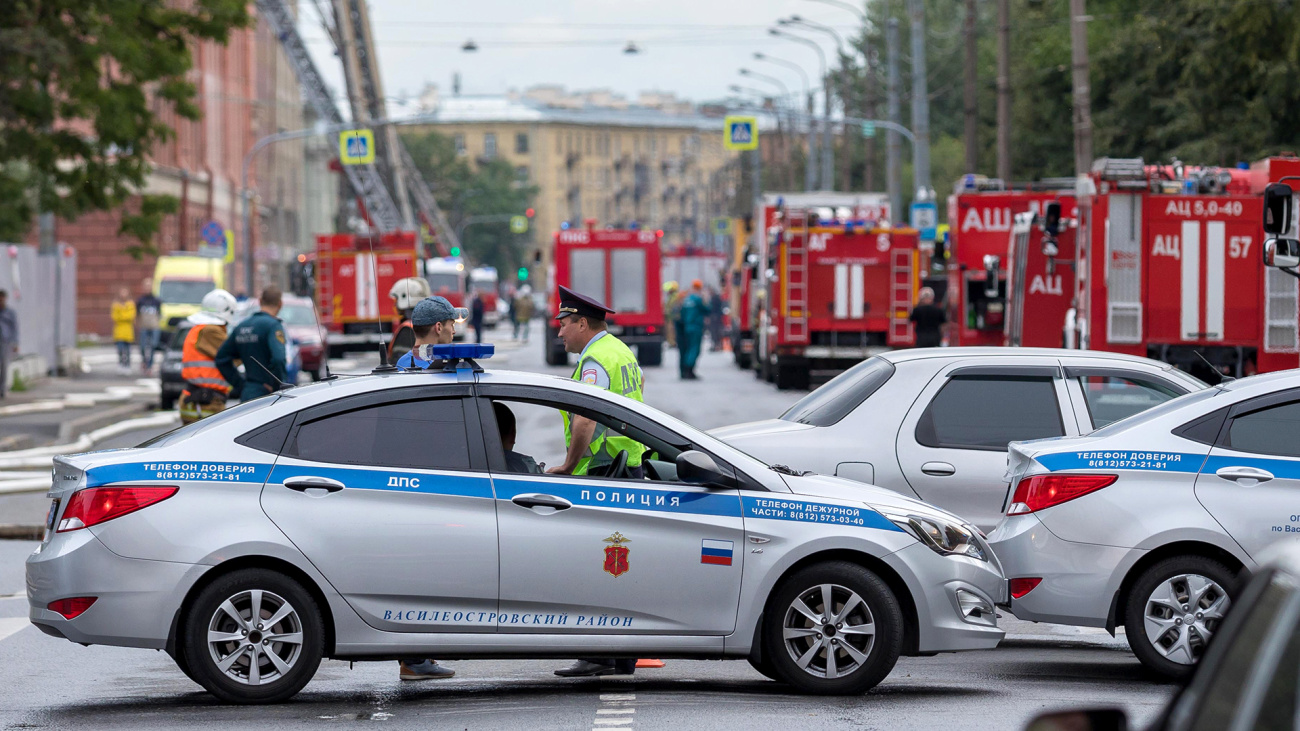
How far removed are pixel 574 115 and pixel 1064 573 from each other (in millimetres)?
154496

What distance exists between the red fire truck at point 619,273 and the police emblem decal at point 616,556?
31.8 meters

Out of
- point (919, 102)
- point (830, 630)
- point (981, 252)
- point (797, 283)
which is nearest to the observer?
point (830, 630)

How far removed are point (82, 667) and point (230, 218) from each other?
2499 inches

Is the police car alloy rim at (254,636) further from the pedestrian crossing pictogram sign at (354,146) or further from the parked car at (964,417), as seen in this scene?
the pedestrian crossing pictogram sign at (354,146)

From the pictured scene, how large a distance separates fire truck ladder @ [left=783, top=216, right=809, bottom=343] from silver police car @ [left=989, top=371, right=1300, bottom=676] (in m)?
21.3

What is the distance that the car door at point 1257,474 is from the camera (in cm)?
757

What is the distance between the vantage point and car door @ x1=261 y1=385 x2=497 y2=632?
7043 millimetres

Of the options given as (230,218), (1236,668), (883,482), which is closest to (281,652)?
(883,482)

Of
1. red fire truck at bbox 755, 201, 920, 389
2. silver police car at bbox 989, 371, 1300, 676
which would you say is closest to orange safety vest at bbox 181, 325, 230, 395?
silver police car at bbox 989, 371, 1300, 676

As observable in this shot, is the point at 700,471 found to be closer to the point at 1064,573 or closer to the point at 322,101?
the point at 1064,573

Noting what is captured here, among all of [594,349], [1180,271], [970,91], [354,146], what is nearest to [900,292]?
[970,91]

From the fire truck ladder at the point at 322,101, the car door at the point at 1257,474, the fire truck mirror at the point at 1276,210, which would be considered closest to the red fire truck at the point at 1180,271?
the fire truck mirror at the point at 1276,210

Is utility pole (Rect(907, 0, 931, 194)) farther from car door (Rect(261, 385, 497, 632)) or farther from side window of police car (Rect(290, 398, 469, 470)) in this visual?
car door (Rect(261, 385, 497, 632))

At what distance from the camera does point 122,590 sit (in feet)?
22.7
